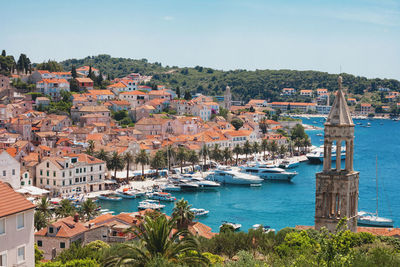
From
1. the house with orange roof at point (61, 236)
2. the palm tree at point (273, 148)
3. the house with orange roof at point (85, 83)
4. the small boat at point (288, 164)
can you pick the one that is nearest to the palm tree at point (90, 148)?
the small boat at point (288, 164)

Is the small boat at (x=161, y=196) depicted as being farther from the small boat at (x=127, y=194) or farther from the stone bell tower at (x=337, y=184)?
the stone bell tower at (x=337, y=184)

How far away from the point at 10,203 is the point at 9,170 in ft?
121

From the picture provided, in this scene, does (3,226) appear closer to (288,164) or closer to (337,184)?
(337,184)

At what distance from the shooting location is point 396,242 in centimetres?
2155

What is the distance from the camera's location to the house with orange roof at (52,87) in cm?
9400

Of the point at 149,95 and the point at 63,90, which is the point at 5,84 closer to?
the point at 63,90

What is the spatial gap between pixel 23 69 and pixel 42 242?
7748 centimetres

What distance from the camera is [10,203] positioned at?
48.4 ft

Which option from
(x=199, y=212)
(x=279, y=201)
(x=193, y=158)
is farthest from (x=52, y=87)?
(x=199, y=212)

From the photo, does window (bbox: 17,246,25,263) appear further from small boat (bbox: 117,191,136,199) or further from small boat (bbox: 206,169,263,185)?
small boat (bbox: 206,169,263,185)

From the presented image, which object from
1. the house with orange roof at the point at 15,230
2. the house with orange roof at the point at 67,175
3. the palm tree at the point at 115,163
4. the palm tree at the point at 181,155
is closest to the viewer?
the house with orange roof at the point at 15,230

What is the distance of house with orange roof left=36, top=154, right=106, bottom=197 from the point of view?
54438 mm

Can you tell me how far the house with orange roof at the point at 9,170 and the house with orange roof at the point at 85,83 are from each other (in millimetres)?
52679

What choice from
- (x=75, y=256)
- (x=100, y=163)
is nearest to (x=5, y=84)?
(x=100, y=163)
